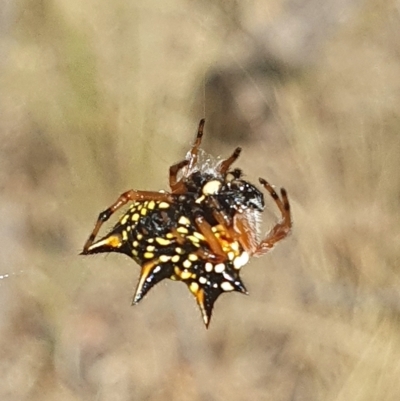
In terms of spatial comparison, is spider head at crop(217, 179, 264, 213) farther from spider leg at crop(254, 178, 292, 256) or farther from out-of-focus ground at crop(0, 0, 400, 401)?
out-of-focus ground at crop(0, 0, 400, 401)

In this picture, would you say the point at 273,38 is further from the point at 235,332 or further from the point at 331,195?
the point at 235,332

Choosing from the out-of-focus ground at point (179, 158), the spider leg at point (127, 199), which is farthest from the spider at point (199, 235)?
the out-of-focus ground at point (179, 158)

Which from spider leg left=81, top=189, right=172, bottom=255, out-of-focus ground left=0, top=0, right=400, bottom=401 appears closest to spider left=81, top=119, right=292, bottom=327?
spider leg left=81, top=189, right=172, bottom=255

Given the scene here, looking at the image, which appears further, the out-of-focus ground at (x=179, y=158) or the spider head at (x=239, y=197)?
the out-of-focus ground at (x=179, y=158)

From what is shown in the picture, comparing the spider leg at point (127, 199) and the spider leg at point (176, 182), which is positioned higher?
the spider leg at point (176, 182)

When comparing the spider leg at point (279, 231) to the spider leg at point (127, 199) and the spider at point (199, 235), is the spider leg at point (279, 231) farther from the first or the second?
the spider leg at point (127, 199)

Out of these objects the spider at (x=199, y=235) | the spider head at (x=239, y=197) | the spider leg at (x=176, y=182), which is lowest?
the spider at (x=199, y=235)
